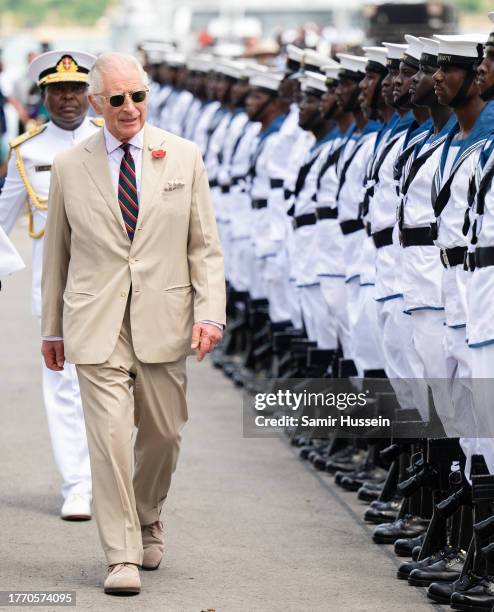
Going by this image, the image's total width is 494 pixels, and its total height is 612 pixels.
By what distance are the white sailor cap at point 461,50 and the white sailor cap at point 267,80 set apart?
17.4 feet

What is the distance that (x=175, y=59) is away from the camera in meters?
20.3

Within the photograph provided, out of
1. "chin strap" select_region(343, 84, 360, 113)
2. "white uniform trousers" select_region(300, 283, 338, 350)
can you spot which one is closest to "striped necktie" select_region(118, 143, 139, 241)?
"chin strap" select_region(343, 84, 360, 113)

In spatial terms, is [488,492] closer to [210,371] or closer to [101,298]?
[101,298]

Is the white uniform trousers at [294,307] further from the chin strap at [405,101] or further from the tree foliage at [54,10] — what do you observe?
the tree foliage at [54,10]

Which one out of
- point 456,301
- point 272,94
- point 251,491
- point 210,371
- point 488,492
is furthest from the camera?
point 210,371

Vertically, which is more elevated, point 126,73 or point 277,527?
point 126,73

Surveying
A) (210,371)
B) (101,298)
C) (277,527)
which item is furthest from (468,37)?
(210,371)

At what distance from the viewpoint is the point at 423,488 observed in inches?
323

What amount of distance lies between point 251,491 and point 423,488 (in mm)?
1517

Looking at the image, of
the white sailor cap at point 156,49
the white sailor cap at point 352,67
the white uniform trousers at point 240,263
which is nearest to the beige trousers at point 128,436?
the white sailor cap at point 352,67

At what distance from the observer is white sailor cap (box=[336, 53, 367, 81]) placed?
32.0 ft

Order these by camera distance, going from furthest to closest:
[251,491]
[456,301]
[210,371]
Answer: [210,371], [251,491], [456,301]

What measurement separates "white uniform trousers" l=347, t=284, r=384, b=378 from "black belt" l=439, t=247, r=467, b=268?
5.84 ft
